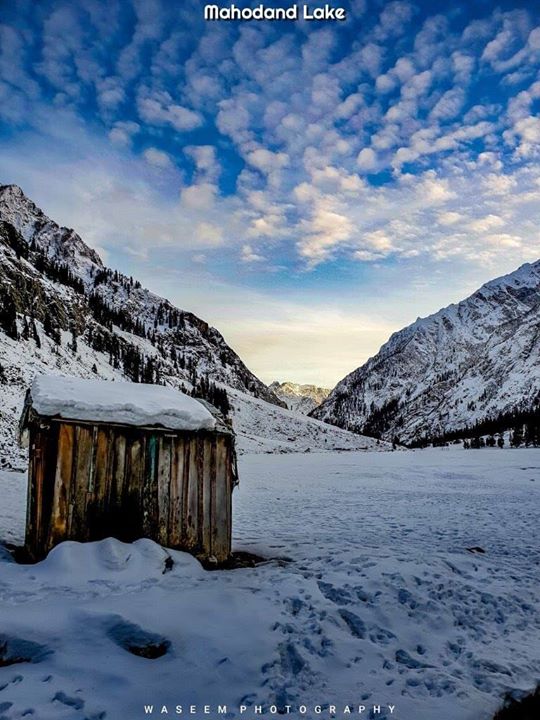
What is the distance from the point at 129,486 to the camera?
6887mm

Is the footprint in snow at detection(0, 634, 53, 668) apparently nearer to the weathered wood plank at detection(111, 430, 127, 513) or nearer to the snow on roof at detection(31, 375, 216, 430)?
the weathered wood plank at detection(111, 430, 127, 513)

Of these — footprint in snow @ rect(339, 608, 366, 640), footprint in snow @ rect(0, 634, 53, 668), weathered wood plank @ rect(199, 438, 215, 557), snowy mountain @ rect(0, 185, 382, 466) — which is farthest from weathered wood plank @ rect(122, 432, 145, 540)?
snowy mountain @ rect(0, 185, 382, 466)

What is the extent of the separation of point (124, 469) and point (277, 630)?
11.0 feet

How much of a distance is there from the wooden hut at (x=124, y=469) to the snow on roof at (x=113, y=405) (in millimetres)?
15

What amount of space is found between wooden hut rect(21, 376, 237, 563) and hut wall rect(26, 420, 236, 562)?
0.01m

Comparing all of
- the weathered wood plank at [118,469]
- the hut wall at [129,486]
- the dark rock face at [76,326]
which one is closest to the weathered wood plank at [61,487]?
the hut wall at [129,486]

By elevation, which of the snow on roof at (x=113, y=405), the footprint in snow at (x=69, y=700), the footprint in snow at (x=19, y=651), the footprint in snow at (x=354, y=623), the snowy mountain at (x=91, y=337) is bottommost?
the footprint in snow at (x=354, y=623)

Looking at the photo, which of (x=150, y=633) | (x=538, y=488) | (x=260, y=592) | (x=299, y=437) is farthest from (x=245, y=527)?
(x=299, y=437)

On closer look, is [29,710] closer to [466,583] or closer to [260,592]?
[260,592]

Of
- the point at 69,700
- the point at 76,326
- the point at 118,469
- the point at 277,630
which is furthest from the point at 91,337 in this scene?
the point at 69,700

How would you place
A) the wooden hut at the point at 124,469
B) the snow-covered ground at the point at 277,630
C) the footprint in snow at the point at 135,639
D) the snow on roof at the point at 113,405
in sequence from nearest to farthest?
the snow-covered ground at the point at 277,630, the footprint in snow at the point at 135,639, the wooden hut at the point at 124,469, the snow on roof at the point at 113,405

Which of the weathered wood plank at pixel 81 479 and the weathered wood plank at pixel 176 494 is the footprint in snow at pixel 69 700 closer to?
the weathered wood plank at pixel 81 479

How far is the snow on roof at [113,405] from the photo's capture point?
6617 millimetres

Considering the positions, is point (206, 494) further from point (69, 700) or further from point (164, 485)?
point (69, 700)
